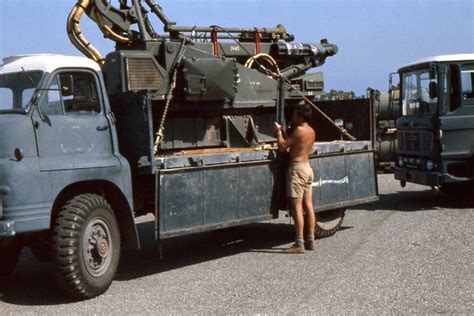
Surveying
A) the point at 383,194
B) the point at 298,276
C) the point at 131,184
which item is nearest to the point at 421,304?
the point at 298,276

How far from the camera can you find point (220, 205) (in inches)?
337

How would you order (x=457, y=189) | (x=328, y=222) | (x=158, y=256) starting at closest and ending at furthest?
1. (x=158, y=256)
2. (x=328, y=222)
3. (x=457, y=189)

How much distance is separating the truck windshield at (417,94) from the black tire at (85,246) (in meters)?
7.71

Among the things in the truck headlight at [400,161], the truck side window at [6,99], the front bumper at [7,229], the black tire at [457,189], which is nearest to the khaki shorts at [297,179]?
the truck side window at [6,99]

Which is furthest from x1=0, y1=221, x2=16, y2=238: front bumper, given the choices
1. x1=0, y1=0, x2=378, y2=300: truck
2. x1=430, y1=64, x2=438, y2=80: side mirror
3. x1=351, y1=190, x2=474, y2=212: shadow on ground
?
x1=430, y1=64, x2=438, y2=80: side mirror

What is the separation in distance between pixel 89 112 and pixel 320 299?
313 cm

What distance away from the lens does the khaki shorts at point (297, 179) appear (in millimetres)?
9219

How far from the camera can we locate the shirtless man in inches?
363

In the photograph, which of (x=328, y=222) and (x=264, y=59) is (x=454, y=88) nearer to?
(x=264, y=59)

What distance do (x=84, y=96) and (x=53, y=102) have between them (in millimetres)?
500

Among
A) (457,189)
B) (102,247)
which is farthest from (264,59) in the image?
(457,189)

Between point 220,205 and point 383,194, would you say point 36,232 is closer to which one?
point 220,205

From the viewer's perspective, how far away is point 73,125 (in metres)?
7.36

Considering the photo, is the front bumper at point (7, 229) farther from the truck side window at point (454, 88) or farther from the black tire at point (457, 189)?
the black tire at point (457, 189)
